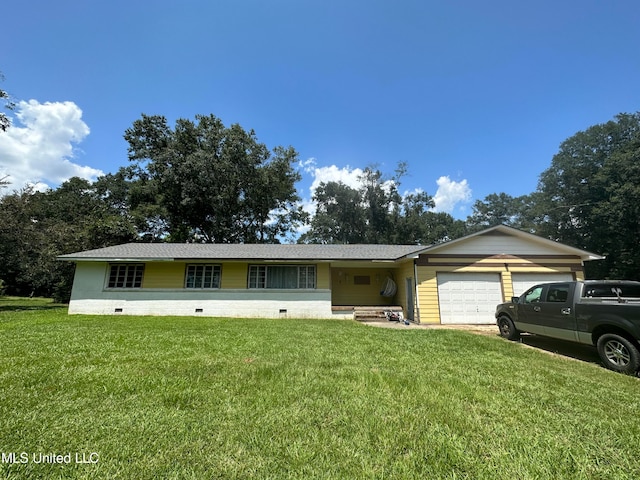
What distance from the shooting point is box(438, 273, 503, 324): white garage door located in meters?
11.6

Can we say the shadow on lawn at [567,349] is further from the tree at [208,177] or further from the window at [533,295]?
the tree at [208,177]

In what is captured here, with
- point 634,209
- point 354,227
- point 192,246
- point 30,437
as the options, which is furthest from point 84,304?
point 634,209

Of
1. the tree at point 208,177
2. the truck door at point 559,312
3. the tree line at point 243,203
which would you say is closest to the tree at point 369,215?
the tree line at point 243,203

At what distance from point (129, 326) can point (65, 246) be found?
16639 mm

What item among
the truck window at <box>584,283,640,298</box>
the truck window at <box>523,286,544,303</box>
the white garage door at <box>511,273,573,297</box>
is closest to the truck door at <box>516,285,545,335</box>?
the truck window at <box>523,286,544,303</box>

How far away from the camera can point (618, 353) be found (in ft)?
17.3

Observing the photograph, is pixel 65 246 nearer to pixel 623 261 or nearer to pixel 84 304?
pixel 84 304

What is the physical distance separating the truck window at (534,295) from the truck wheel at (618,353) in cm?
176

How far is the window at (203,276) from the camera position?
13.4 metres

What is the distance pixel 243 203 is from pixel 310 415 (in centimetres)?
2579

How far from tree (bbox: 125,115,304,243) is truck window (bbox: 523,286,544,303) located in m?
22.6

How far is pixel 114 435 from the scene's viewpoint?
266 centimetres

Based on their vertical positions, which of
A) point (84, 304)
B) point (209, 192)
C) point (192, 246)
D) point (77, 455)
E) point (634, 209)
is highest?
point (209, 192)

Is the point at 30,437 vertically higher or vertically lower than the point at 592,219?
lower
